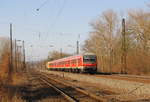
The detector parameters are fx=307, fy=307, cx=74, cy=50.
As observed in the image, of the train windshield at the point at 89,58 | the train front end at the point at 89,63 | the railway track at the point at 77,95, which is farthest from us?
the train windshield at the point at 89,58

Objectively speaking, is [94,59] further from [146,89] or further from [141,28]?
[146,89]

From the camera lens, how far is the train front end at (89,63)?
43219mm

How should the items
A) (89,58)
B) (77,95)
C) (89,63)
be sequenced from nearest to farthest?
(77,95) → (89,63) → (89,58)

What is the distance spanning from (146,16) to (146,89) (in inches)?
1606

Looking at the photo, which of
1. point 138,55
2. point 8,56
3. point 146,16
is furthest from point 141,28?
point 8,56

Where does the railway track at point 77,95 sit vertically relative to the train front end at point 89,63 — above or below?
below

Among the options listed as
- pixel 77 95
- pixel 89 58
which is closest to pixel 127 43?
pixel 89 58

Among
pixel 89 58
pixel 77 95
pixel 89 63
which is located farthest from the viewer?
pixel 89 58

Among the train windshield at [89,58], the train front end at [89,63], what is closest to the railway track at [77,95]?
the train front end at [89,63]

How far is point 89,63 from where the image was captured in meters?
43.6

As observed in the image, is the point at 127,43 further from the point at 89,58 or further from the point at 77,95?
the point at 77,95

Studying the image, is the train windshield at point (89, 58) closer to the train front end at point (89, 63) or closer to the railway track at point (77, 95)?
the train front end at point (89, 63)

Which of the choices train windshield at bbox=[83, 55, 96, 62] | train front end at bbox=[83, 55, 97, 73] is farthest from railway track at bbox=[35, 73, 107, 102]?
train windshield at bbox=[83, 55, 96, 62]

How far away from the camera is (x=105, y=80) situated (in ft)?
80.9
